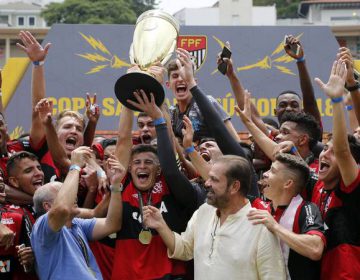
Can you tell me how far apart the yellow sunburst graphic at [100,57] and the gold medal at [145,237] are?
8.04 meters

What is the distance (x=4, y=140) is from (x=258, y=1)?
99.1 metres

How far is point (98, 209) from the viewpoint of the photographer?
24.9ft

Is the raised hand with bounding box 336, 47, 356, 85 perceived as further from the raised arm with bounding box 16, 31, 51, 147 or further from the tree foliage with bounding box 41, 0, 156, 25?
the tree foliage with bounding box 41, 0, 156, 25

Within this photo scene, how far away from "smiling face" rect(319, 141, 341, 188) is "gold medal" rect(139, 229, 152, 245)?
59.8 inches

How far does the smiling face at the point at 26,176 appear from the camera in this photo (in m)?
7.76

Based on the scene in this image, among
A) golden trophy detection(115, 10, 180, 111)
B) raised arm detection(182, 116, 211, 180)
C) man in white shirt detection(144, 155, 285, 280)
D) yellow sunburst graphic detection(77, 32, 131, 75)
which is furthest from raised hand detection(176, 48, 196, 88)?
yellow sunburst graphic detection(77, 32, 131, 75)

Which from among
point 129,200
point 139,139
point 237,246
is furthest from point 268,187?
point 139,139

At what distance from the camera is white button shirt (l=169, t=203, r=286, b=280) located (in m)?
6.19

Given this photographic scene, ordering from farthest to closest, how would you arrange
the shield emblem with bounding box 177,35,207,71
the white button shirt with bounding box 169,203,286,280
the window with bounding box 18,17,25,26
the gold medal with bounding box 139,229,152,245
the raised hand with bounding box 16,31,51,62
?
the window with bounding box 18,17,25,26, the shield emblem with bounding box 177,35,207,71, the raised hand with bounding box 16,31,51,62, the gold medal with bounding box 139,229,152,245, the white button shirt with bounding box 169,203,286,280

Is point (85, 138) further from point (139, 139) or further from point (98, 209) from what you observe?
point (98, 209)

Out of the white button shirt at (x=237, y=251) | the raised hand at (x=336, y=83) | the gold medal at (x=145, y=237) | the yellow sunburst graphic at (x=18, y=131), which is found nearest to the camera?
the white button shirt at (x=237, y=251)

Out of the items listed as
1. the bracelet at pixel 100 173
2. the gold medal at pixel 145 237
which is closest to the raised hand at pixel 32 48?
the bracelet at pixel 100 173

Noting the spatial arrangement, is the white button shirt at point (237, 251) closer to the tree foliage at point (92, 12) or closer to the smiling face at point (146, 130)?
the smiling face at point (146, 130)

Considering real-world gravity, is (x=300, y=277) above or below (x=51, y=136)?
below
